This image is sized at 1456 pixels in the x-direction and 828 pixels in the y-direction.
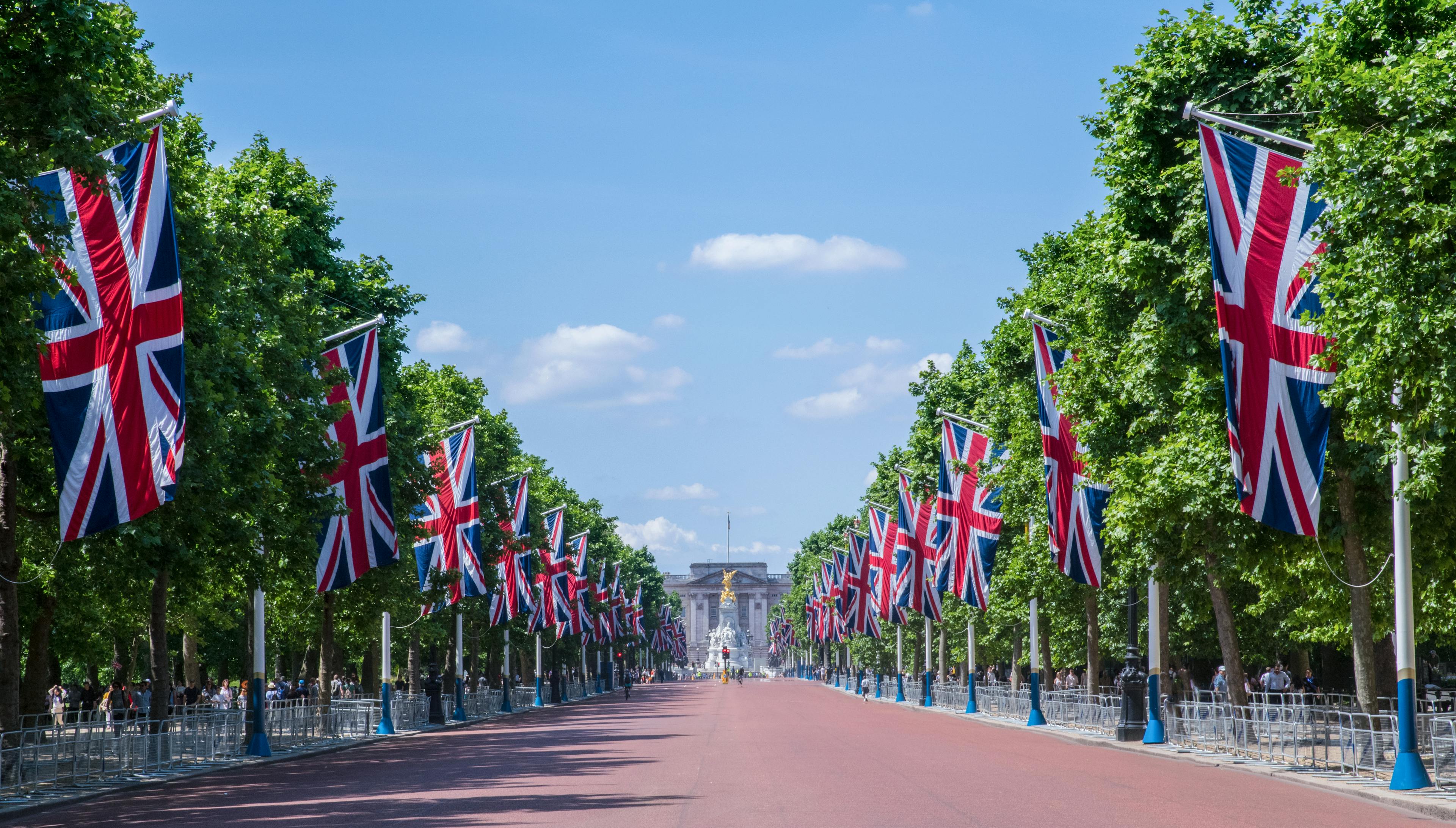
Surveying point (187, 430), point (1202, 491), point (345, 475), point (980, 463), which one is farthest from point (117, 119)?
point (980, 463)

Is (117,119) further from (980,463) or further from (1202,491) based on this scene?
(980,463)

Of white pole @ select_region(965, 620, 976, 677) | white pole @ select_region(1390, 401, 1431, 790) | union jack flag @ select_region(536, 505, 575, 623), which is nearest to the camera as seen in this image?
white pole @ select_region(1390, 401, 1431, 790)

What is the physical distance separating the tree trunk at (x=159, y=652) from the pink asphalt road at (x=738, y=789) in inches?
125

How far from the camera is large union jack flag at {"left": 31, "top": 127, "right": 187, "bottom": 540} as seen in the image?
1945 cm

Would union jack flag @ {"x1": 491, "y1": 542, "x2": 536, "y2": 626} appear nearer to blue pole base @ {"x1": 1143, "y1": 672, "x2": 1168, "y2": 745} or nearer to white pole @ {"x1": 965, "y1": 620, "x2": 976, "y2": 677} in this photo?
white pole @ {"x1": 965, "y1": 620, "x2": 976, "y2": 677}

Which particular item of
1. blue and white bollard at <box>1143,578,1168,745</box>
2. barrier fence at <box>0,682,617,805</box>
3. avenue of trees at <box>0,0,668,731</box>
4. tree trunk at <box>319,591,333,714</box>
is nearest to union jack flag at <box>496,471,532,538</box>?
avenue of trees at <box>0,0,668,731</box>

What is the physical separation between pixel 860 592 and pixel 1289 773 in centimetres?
4677

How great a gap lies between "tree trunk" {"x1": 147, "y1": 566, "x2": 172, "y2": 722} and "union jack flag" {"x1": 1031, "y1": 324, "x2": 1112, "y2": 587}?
1845 centimetres

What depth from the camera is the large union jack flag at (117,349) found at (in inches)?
766

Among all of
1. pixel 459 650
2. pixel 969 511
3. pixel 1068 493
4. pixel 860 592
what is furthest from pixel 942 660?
pixel 1068 493

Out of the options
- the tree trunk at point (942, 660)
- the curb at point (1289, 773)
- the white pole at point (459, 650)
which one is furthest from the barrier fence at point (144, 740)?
the tree trunk at point (942, 660)

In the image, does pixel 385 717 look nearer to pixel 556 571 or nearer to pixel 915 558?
pixel 915 558

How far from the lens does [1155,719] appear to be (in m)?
35.0

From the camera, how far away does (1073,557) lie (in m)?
33.1
